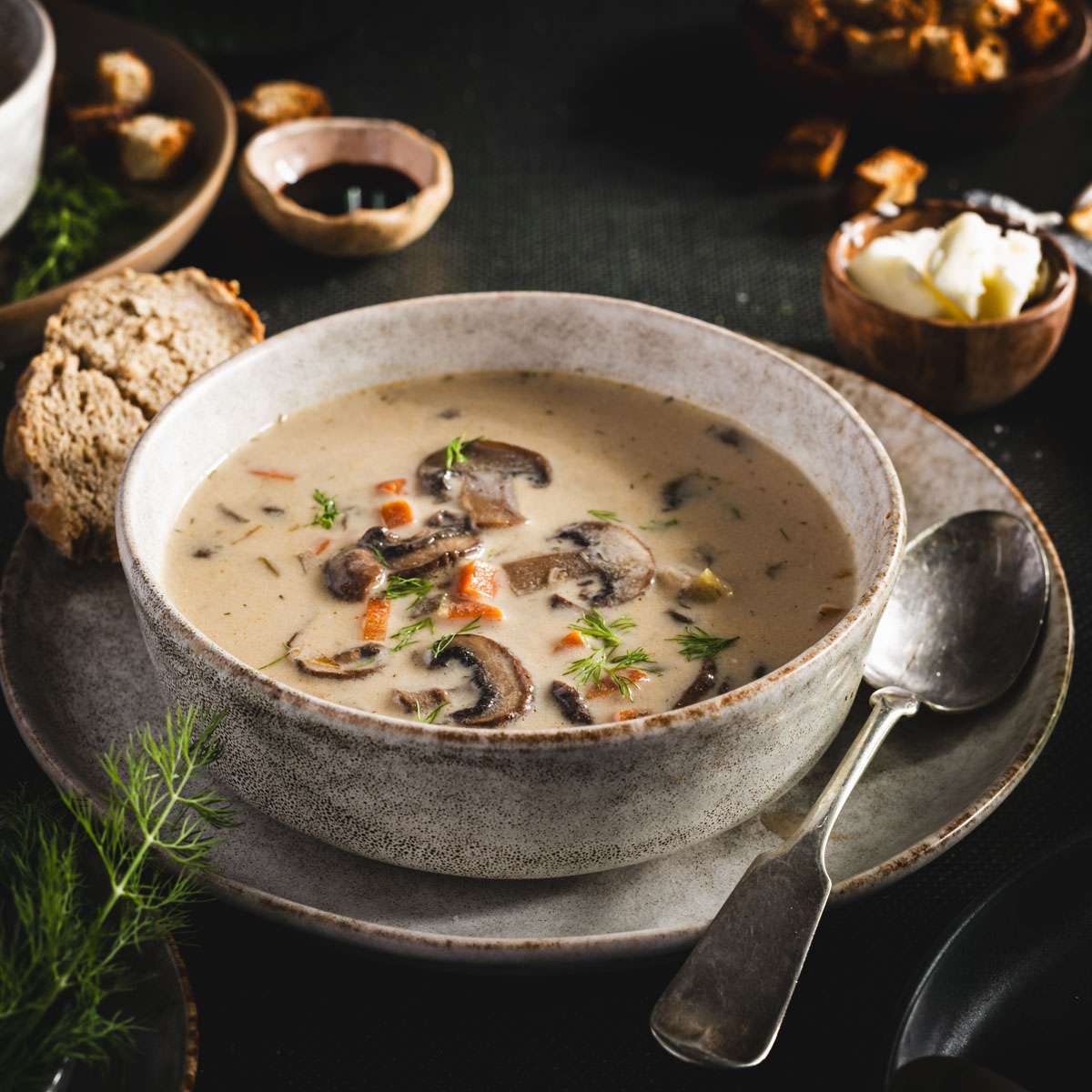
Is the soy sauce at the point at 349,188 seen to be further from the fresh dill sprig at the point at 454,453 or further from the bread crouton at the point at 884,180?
the fresh dill sprig at the point at 454,453

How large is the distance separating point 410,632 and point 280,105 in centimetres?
241

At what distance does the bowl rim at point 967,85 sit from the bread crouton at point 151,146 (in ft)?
5.74

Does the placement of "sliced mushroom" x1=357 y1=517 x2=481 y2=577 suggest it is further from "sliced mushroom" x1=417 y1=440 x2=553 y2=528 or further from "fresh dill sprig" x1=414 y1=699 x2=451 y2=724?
"fresh dill sprig" x1=414 y1=699 x2=451 y2=724

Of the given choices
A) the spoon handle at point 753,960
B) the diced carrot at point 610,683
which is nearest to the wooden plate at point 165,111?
the diced carrot at point 610,683

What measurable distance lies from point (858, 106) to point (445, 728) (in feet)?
9.72

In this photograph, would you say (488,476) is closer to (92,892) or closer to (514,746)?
(514,746)

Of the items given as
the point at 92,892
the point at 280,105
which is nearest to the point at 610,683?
the point at 92,892

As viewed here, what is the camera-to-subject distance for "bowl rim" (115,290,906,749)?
1.64 m

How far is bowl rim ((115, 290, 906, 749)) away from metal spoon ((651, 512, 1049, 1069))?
24cm

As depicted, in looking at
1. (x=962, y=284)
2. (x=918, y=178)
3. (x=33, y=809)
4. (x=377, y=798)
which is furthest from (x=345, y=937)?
(x=918, y=178)

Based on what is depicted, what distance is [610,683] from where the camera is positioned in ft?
6.57

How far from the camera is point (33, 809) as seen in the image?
1915 mm

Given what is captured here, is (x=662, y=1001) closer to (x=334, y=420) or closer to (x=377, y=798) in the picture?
(x=377, y=798)

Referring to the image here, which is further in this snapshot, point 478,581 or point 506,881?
point 478,581
